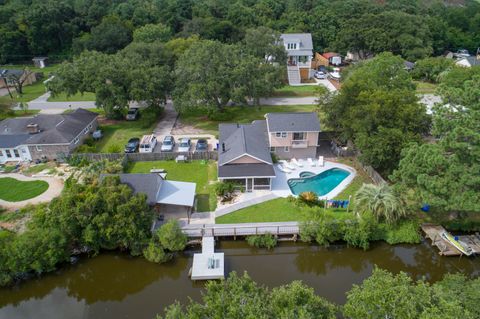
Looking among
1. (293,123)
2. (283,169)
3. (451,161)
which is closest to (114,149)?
(283,169)

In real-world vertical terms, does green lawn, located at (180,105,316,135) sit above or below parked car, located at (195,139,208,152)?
below

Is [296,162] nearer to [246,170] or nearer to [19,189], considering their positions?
[246,170]

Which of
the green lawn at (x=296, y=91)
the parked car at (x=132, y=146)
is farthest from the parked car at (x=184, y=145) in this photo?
the green lawn at (x=296, y=91)

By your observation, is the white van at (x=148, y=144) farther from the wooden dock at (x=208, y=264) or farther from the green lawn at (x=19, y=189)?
the wooden dock at (x=208, y=264)

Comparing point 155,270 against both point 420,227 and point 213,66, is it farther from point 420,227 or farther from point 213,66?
point 213,66

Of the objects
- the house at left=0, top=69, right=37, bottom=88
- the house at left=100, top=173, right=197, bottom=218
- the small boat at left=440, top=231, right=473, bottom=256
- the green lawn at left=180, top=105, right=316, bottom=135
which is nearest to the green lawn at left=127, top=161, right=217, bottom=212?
the house at left=100, top=173, right=197, bottom=218

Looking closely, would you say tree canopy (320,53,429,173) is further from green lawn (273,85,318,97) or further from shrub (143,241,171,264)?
green lawn (273,85,318,97)

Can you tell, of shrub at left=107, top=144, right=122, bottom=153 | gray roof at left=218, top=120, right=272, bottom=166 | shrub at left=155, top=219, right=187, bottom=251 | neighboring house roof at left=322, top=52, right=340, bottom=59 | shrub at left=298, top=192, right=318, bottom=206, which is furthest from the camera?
neighboring house roof at left=322, top=52, right=340, bottom=59
